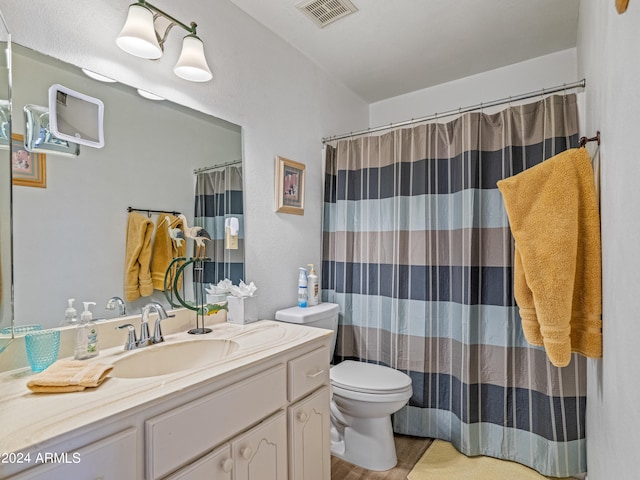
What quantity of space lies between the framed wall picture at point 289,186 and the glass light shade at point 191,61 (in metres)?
0.65

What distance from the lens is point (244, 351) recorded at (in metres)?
1.17

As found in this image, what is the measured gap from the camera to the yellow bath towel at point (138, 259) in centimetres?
129

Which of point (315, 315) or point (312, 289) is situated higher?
point (312, 289)

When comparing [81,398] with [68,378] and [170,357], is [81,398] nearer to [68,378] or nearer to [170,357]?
[68,378]

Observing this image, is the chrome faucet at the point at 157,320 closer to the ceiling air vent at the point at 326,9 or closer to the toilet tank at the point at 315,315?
the toilet tank at the point at 315,315

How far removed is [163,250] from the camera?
1411 mm

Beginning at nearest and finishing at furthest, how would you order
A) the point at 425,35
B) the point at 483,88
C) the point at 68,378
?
1. the point at 68,378
2. the point at 425,35
3. the point at 483,88

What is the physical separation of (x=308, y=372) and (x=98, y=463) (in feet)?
2.45

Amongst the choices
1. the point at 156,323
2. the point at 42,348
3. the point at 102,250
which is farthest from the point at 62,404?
the point at 102,250

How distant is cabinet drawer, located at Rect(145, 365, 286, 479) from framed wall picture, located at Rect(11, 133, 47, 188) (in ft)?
2.72

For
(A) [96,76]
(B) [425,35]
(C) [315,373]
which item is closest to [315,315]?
(C) [315,373]

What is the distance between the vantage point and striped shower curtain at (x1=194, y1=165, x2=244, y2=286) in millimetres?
1565

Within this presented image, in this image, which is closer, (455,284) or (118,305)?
(118,305)

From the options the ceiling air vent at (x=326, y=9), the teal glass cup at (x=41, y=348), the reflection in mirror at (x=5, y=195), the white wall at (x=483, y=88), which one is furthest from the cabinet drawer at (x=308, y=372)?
the white wall at (x=483, y=88)
